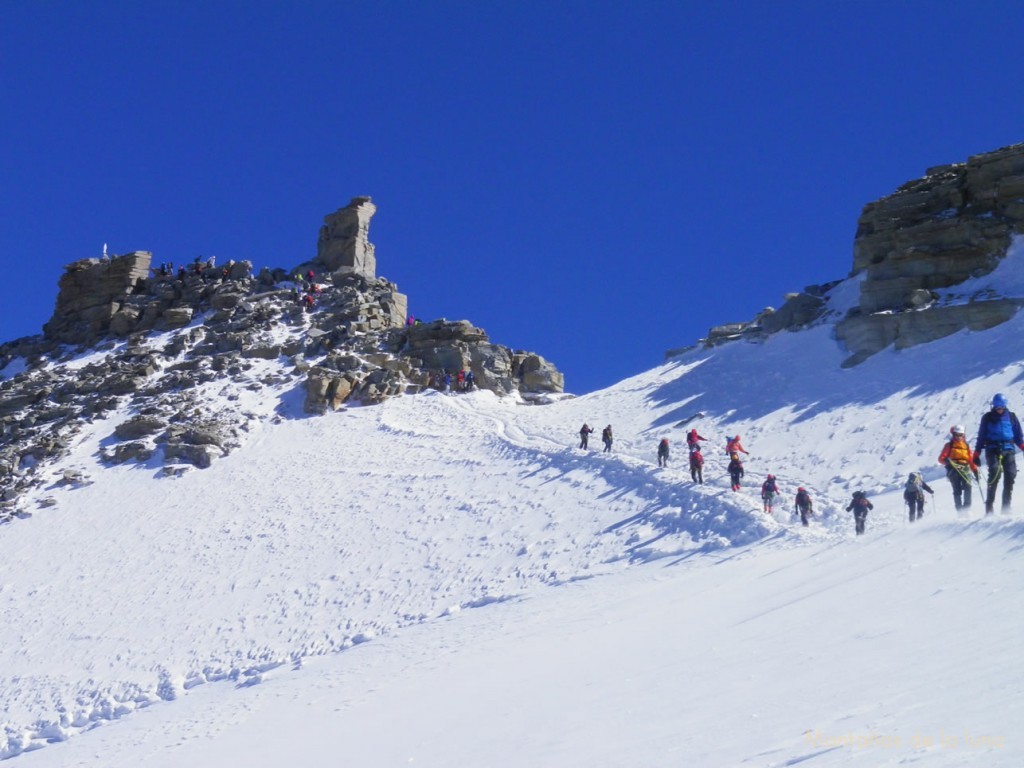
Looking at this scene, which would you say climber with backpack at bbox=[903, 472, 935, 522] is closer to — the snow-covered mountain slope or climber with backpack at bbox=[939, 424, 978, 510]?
the snow-covered mountain slope

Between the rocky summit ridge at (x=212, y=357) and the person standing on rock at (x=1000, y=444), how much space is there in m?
31.7

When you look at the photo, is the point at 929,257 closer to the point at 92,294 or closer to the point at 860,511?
the point at 860,511

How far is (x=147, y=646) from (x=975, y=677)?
77.2 ft

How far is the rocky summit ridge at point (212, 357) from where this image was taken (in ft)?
141

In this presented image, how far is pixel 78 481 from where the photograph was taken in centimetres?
3944

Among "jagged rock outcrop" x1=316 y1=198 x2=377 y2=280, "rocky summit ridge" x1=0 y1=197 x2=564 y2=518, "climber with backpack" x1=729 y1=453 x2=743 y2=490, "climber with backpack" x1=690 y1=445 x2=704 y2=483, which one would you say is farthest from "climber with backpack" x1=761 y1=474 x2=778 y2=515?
"jagged rock outcrop" x1=316 y1=198 x2=377 y2=280

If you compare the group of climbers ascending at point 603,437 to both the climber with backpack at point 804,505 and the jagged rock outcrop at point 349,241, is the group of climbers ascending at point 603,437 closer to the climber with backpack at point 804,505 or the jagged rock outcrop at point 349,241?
the climber with backpack at point 804,505

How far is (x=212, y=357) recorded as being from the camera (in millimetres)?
51375

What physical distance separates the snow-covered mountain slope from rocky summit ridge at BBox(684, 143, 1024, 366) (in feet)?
3.76

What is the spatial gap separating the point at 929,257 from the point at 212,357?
34120mm

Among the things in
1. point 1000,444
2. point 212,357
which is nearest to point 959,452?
point 1000,444

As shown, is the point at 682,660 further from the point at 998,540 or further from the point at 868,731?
the point at 868,731

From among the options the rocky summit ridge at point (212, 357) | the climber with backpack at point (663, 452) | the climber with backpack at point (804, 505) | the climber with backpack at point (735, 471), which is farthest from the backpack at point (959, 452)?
the rocky summit ridge at point (212, 357)

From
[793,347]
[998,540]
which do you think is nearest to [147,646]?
[998,540]
